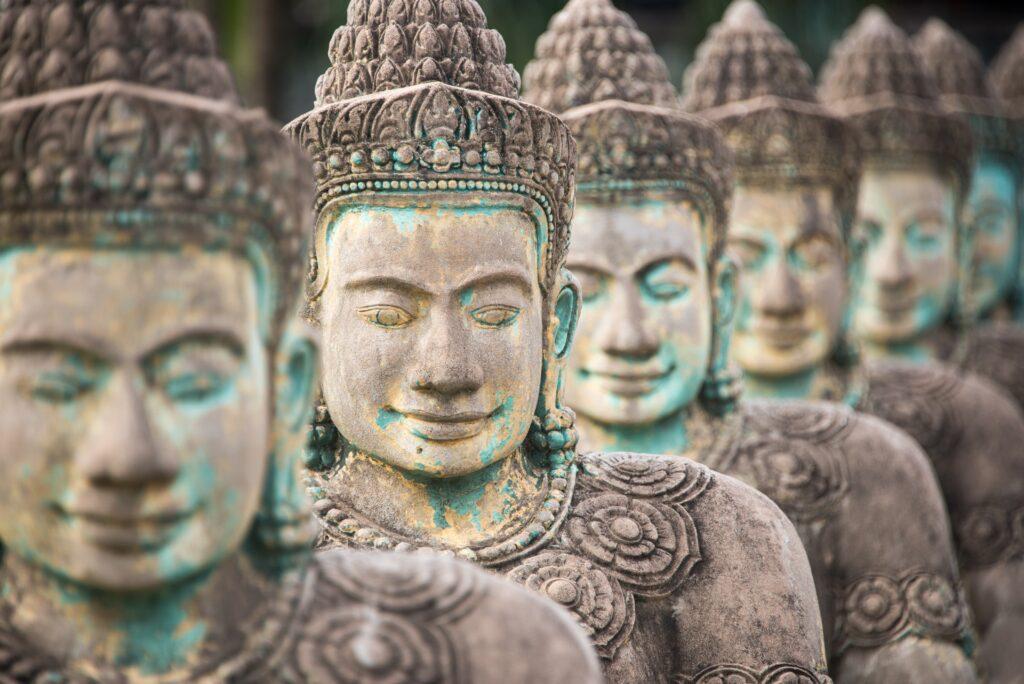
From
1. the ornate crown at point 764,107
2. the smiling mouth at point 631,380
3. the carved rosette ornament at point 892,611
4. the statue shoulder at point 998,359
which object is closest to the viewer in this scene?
the smiling mouth at point 631,380

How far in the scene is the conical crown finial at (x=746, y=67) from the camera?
29.7 ft

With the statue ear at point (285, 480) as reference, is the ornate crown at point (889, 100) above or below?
above

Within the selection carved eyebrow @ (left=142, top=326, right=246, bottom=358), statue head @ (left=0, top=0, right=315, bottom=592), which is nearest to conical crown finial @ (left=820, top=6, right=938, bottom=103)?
statue head @ (left=0, top=0, right=315, bottom=592)

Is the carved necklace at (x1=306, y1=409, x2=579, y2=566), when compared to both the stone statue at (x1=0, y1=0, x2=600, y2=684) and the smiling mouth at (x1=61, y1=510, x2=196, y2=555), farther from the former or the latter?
the smiling mouth at (x1=61, y1=510, x2=196, y2=555)

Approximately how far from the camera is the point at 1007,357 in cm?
1183

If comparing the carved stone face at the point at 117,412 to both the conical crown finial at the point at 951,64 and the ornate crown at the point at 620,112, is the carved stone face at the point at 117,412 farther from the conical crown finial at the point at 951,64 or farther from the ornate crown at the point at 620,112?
the conical crown finial at the point at 951,64

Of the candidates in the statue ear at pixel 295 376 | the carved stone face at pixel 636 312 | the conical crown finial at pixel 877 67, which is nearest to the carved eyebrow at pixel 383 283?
the statue ear at pixel 295 376

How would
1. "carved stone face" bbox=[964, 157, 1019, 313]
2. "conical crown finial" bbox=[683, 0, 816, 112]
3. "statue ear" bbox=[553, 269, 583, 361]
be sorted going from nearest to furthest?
"statue ear" bbox=[553, 269, 583, 361], "conical crown finial" bbox=[683, 0, 816, 112], "carved stone face" bbox=[964, 157, 1019, 313]

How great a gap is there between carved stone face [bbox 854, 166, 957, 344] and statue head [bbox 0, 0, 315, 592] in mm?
6662

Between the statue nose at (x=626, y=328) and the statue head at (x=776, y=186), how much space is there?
1.57 metres

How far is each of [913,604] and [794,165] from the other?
6.91 ft

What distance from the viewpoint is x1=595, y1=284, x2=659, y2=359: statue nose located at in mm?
7402

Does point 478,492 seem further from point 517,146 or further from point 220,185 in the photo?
point 220,185

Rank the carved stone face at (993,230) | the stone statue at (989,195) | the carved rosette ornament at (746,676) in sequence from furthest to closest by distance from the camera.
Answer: the carved stone face at (993,230) → the stone statue at (989,195) → the carved rosette ornament at (746,676)
